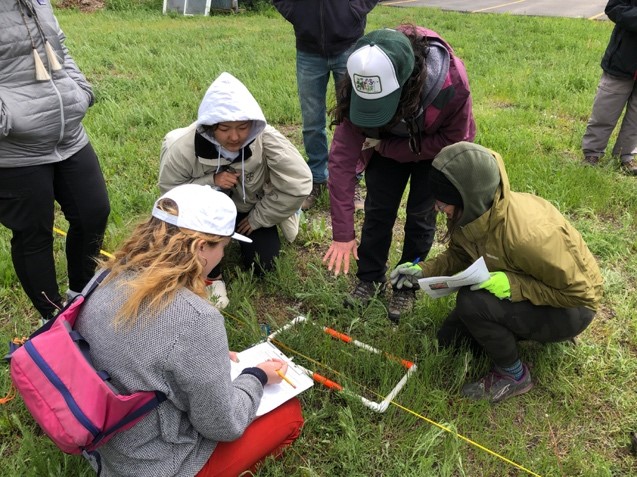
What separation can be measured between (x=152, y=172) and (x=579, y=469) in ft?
12.1

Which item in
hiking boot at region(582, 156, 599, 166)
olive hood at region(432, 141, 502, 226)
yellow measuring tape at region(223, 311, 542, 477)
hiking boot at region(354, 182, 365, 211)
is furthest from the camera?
hiking boot at region(582, 156, 599, 166)

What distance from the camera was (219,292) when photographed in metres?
3.00

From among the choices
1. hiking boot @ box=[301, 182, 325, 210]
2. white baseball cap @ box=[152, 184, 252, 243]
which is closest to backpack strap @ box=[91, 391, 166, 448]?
white baseball cap @ box=[152, 184, 252, 243]

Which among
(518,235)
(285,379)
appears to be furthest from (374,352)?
(518,235)

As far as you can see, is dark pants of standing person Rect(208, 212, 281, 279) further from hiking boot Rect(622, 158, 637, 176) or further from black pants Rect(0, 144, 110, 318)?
hiking boot Rect(622, 158, 637, 176)

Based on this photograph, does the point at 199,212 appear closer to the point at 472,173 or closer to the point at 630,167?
the point at 472,173

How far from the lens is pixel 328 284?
3.20m

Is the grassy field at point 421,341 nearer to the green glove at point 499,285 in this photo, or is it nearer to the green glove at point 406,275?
the green glove at point 406,275

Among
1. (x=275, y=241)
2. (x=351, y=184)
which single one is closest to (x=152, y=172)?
(x=275, y=241)

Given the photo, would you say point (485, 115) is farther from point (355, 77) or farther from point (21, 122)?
point (21, 122)

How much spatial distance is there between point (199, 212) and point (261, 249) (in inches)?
61.8

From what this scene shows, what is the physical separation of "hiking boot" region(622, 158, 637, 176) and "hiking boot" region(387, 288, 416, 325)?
2.74 metres

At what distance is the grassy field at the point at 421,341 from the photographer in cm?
215

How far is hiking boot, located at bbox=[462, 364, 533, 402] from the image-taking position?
2.39 meters
